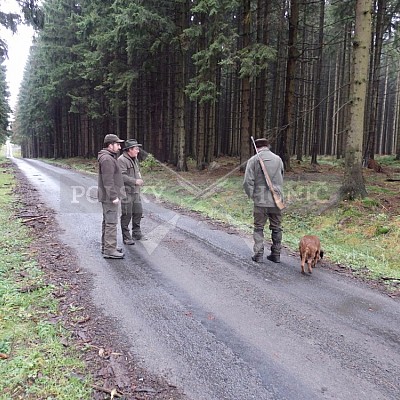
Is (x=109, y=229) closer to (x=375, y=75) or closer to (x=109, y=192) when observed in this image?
(x=109, y=192)

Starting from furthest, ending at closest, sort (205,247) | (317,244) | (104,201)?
(205,247)
(104,201)
(317,244)

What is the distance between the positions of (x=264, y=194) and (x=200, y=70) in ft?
37.9

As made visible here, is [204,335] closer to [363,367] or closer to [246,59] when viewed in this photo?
[363,367]

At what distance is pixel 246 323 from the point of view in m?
4.02

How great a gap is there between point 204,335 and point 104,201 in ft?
11.6

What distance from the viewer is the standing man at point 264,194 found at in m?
6.32

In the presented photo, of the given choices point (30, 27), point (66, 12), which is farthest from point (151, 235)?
point (66, 12)

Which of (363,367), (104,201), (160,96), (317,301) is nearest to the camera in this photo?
(363,367)

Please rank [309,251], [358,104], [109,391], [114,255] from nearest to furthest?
[109,391], [309,251], [114,255], [358,104]

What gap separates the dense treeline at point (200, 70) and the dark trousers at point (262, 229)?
541 centimetres

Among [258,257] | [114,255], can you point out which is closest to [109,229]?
[114,255]

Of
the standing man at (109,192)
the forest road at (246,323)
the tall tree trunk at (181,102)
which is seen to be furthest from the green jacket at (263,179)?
the tall tree trunk at (181,102)

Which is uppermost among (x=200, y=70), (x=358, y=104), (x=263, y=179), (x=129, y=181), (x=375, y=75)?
(x=375, y=75)

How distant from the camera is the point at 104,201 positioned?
253 inches
